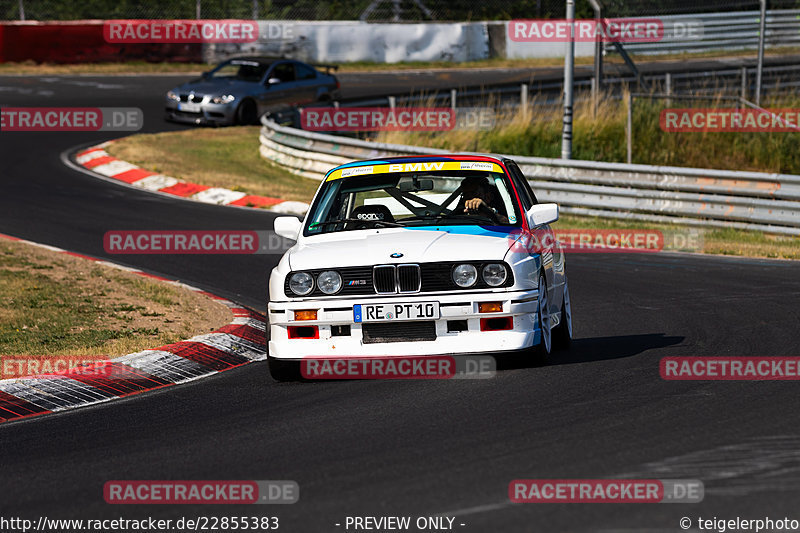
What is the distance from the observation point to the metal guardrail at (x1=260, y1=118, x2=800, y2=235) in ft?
54.8

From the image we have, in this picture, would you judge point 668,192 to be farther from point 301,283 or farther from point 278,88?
point 278,88

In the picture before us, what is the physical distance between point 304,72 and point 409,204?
1987 centimetres

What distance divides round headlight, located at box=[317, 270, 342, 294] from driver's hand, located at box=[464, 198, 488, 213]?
1420 mm

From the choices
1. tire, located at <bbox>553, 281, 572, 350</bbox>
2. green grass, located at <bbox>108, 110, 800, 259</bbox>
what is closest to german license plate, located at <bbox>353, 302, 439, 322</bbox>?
tire, located at <bbox>553, 281, 572, 350</bbox>

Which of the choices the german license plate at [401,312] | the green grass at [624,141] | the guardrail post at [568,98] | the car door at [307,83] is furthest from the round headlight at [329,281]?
the car door at [307,83]

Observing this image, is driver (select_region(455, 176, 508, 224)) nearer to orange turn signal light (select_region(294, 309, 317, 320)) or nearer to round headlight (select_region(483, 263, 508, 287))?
round headlight (select_region(483, 263, 508, 287))

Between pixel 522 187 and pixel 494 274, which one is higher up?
pixel 522 187

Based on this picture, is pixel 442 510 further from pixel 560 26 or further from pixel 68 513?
pixel 560 26

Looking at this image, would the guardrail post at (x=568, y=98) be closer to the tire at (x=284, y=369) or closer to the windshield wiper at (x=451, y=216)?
the windshield wiper at (x=451, y=216)

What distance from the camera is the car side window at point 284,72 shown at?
27.9 metres

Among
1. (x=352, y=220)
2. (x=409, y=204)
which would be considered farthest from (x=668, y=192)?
(x=352, y=220)

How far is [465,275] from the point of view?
795 cm

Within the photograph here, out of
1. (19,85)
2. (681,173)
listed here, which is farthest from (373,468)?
(19,85)

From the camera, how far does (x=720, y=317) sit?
1062 cm
